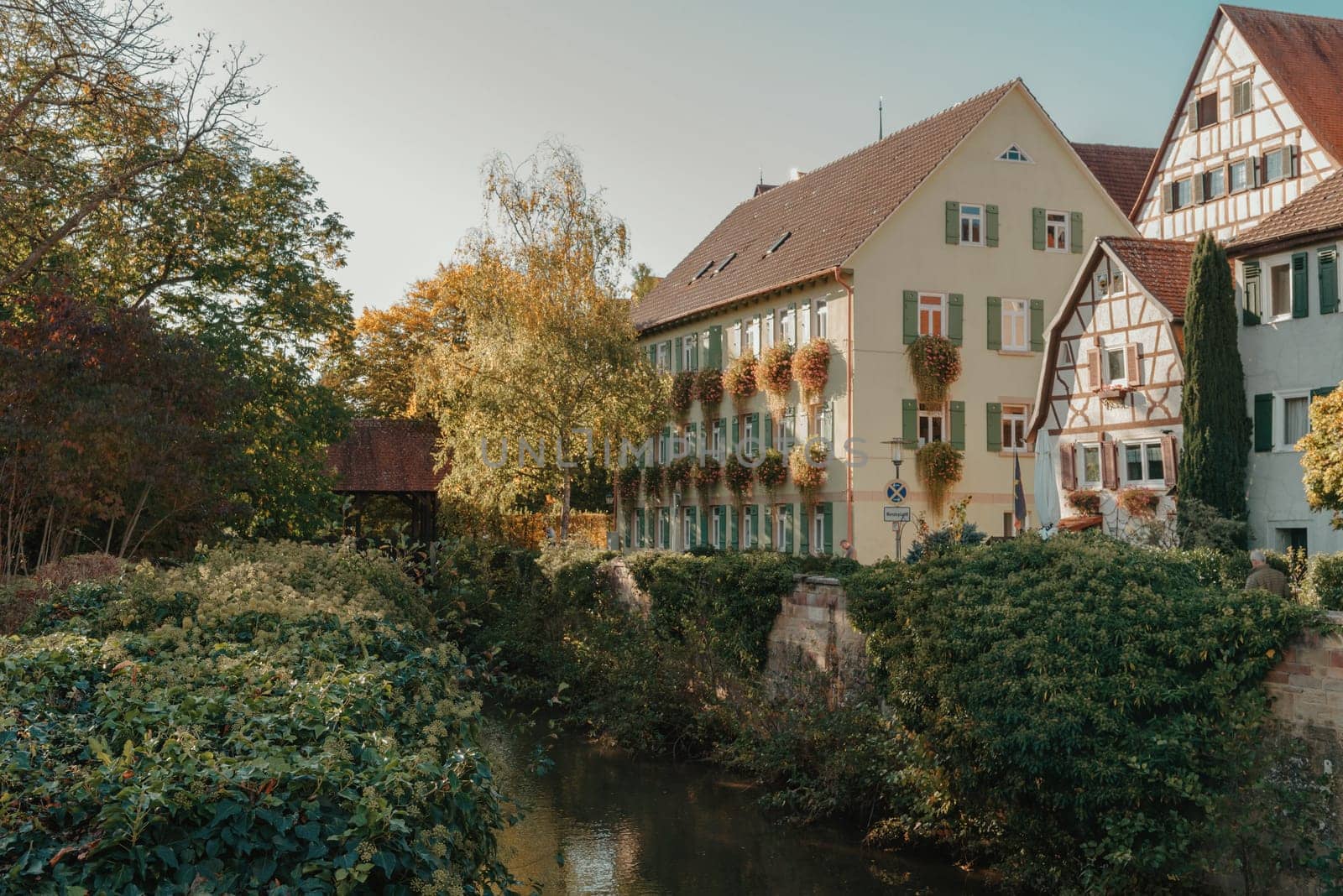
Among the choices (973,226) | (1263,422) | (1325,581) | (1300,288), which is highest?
(973,226)

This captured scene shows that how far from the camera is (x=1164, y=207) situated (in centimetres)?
3553

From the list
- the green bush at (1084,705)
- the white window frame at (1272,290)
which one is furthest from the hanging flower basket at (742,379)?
the green bush at (1084,705)

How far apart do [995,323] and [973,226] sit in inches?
95.7

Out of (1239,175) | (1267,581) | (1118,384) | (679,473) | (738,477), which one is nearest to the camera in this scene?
(1267,581)

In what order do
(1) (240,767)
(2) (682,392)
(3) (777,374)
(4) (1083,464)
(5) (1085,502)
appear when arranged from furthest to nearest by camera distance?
(2) (682,392) → (3) (777,374) → (4) (1083,464) → (5) (1085,502) → (1) (240,767)

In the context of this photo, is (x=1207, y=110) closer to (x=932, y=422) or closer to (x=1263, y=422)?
(x=932, y=422)

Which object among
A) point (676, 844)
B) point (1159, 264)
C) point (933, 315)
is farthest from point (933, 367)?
point (676, 844)

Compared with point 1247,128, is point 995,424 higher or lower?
lower

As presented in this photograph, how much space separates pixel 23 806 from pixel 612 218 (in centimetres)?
3430

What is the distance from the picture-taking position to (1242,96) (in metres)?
33.5

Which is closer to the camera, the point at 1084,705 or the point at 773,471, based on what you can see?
the point at 1084,705

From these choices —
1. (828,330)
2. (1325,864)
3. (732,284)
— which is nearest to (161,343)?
(1325,864)

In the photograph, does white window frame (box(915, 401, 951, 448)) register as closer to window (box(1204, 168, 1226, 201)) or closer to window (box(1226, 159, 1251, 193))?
window (box(1204, 168, 1226, 201))

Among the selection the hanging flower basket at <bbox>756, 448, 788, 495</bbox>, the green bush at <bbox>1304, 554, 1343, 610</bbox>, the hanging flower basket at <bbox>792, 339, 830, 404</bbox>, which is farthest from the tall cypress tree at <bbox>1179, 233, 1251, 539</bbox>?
the hanging flower basket at <bbox>756, 448, 788, 495</bbox>
